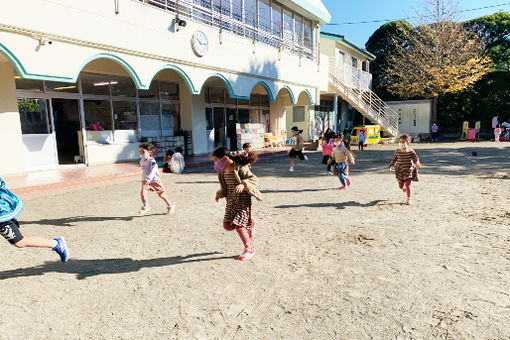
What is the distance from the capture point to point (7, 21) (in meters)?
7.71

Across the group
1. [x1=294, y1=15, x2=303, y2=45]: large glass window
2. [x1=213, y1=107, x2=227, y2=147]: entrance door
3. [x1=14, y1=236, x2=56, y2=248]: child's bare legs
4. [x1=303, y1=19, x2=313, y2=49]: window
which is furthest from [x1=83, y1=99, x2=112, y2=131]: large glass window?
[x1=303, y1=19, x2=313, y2=49]: window

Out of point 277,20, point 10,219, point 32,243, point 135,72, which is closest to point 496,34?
point 277,20

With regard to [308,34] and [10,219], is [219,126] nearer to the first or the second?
[308,34]

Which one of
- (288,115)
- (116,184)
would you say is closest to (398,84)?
(288,115)

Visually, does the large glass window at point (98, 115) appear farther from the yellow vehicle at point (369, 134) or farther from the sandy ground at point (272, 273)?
the yellow vehicle at point (369, 134)

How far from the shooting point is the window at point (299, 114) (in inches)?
904

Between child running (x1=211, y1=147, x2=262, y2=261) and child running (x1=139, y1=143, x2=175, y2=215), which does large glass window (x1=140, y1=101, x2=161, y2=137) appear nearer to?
child running (x1=139, y1=143, x2=175, y2=215)

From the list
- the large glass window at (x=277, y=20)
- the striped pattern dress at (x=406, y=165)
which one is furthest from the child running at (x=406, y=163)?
the large glass window at (x=277, y=20)

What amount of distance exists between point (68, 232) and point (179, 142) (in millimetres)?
9877

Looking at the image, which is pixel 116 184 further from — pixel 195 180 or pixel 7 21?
pixel 7 21

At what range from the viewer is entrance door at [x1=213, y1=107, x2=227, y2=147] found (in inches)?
687

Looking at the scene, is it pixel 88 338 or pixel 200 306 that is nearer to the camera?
pixel 88 338

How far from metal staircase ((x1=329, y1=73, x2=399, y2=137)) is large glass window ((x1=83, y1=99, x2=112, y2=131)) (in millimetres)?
15091

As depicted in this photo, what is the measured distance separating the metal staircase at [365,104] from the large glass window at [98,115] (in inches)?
594
